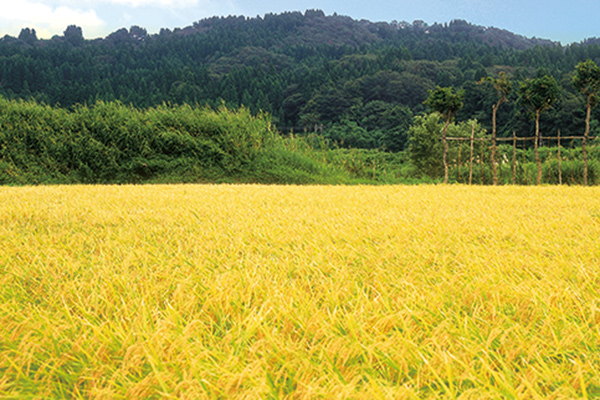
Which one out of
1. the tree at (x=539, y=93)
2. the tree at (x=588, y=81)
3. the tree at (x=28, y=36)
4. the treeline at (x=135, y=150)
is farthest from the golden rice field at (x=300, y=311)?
the tree at (x=28, y=36)

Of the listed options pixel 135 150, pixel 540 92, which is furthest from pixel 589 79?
pixel 135 150

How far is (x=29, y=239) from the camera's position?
2.39 metres

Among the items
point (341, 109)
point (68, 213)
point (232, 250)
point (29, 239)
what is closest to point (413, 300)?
point (232, 250)

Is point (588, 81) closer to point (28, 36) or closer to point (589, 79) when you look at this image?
point (589, 79)

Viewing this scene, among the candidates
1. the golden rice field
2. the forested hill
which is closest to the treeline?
the golden rice field

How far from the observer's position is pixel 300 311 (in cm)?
126

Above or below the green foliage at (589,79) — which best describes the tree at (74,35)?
above

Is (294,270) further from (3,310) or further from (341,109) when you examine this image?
(341,109)

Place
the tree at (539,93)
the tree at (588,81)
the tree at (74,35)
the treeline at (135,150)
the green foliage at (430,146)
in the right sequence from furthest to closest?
the tree at (74,35), the green foliage at (430,146), the tree at (539,93), the treeline at (135,150), the tree at (588,81)

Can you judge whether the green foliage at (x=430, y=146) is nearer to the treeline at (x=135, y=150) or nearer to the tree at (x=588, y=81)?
the tree at (x=588, y=81)

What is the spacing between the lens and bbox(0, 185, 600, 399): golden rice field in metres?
0.88

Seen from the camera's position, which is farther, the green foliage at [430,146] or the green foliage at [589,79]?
the green foliage at [430,146]

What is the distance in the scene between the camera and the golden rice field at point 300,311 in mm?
882

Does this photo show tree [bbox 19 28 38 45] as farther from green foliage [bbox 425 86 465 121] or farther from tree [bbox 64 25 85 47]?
green foliage [bbox 425 86 465 121]
